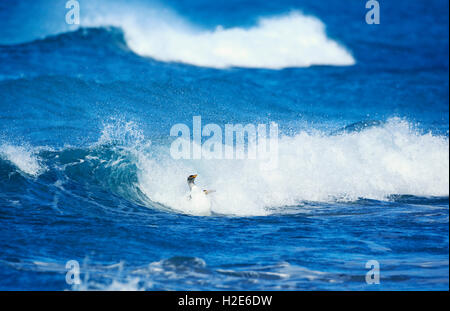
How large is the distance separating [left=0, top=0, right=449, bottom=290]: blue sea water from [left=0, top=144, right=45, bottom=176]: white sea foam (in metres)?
0.05

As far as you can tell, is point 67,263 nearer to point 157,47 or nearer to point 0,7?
point 157,47

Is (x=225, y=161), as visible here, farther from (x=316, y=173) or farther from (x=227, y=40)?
(x=227, y=40)

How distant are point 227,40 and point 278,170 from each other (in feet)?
37.5

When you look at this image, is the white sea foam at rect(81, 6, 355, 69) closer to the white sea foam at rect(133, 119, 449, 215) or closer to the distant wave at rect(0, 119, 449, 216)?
the distant wave at rect(0, 119, 449, 216)

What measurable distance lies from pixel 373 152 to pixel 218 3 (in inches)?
505

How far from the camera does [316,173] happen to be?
11.7m

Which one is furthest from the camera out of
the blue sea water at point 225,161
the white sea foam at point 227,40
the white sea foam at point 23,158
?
the white sea foam at point 227,40

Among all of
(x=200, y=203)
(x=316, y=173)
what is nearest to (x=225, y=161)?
(x=316, y=173)

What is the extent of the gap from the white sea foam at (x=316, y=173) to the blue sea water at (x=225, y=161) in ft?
0.16

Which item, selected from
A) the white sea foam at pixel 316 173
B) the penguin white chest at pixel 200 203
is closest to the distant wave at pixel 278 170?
the white sea foam at pixel 316 173

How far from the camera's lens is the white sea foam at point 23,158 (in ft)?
36.5

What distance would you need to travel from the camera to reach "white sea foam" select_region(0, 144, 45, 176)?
36.5 feet

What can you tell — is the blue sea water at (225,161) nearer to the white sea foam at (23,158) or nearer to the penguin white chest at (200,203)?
the white sea foam at (23,158)

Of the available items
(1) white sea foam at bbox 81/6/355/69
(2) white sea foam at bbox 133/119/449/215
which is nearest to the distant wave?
(2) white sea foam at bbox 133/119/449/215
